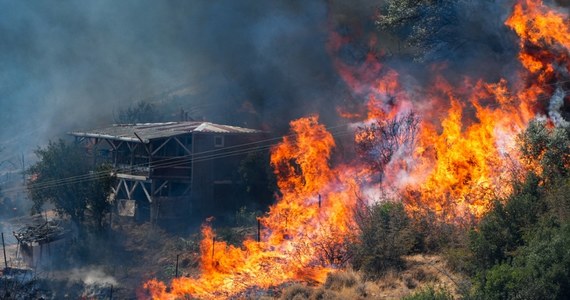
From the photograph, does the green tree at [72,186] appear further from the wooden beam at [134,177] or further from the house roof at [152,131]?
the house roof at [152,131]

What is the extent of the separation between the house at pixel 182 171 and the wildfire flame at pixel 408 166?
131 inches

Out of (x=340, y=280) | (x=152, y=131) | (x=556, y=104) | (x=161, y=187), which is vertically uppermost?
(x=152, y=131)

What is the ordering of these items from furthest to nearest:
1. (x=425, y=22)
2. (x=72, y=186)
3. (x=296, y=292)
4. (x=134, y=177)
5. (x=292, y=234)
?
1. (x=134, y=177)
2. (x=425, y=22)
3. (x=72, y=186)
4. (x=292, y=234)
5. (x=296, y=292)

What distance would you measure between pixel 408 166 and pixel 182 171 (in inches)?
585

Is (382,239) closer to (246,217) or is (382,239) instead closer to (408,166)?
(408,166)

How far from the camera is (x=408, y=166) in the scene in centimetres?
2369

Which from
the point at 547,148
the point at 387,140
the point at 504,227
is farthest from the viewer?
the point at 387,140

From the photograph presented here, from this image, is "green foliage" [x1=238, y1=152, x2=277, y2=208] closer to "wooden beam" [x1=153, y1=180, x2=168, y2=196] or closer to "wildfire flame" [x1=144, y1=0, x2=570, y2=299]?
"wildfire flame" [x1=144, y1=0, x2=570, y2=299]

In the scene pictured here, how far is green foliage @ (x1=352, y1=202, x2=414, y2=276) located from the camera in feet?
56.6

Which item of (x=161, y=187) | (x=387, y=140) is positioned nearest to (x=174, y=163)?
(x=161, y=187)

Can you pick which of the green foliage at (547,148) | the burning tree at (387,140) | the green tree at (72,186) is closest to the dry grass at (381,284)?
the green foliage at (547,148)

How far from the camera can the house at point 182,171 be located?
31.9 m

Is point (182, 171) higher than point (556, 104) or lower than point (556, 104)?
lower

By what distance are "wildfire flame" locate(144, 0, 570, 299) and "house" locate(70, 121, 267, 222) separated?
3332 millimetres
